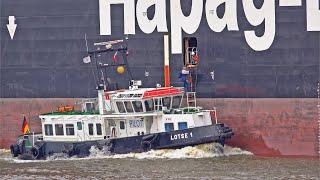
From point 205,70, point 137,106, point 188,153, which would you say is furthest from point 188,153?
point 205,70

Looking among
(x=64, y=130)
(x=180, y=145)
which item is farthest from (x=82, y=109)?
(x=180, y=145)

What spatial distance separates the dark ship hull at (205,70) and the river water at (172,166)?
3.21 ft

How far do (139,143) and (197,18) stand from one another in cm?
437

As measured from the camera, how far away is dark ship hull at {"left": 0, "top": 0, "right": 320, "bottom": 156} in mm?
31453

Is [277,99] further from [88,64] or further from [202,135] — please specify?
[88,64]

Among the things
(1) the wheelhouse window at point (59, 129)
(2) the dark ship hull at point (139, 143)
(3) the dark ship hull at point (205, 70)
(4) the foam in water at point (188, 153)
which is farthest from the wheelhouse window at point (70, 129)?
(4) the foam in water at point (188, 153)

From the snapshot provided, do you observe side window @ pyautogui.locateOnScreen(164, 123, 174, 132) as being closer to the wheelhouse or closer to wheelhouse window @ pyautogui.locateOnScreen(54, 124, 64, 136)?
the wheelhouse

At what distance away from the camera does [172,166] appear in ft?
96.7

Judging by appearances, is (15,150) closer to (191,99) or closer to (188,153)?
(191,99)

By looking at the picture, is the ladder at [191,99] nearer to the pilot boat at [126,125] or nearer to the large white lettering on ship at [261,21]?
the pilot boat at [126,125]

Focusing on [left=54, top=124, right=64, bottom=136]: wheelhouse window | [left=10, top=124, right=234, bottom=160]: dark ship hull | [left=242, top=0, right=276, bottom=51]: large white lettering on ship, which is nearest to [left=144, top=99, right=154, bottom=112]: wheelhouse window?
[left=10, top=124, right=234, bottom=160]: dark ship hull

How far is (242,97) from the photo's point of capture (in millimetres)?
32094

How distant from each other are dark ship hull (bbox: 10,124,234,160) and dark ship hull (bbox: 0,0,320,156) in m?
1.37

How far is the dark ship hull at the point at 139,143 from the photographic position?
3064 centimetres
